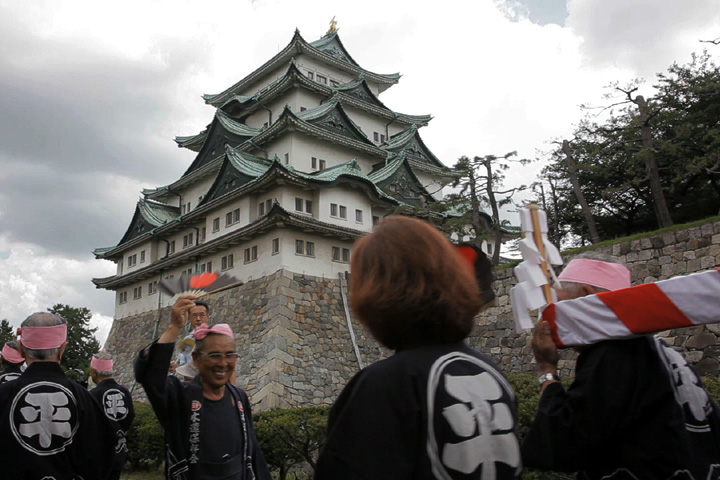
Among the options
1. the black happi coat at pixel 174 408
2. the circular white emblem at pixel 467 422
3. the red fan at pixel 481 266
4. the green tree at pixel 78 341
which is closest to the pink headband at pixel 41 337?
the black happi coat at pixel 174 408

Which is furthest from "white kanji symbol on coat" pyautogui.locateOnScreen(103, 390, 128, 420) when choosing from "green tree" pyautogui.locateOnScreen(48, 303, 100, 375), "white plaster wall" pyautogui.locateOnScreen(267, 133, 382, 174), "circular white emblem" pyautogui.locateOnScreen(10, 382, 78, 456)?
"green tree" pyautogui.locateOnScreen(48, 303, 100, 375)

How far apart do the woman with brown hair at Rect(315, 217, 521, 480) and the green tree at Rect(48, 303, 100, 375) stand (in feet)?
125

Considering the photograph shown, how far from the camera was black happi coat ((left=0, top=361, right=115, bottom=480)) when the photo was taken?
3.09 meters

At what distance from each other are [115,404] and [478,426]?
4185 mm

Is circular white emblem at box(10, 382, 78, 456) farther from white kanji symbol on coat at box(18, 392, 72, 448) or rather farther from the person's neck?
the person's neck

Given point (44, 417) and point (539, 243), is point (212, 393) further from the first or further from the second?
point (539, 243)

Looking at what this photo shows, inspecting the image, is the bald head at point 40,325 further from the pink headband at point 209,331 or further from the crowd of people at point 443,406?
the pink headband at point 209,331

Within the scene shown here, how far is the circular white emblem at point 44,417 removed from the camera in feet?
10.3

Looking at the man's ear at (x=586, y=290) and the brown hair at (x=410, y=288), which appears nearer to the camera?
the brown hair at (x=410, y=288)

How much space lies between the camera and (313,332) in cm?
1989

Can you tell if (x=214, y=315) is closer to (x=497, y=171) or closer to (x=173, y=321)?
(x=497, y=171)

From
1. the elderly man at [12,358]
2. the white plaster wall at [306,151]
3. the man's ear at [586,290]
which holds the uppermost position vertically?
the white plaster wall at [306,151]

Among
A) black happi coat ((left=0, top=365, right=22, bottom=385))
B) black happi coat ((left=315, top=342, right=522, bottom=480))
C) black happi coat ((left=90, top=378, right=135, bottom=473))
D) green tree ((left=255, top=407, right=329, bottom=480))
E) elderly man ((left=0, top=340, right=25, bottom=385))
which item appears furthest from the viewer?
green tree ((left=255, top=407, right=329, bottom=480))

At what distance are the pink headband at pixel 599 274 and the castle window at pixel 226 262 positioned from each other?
20816 millimetres
